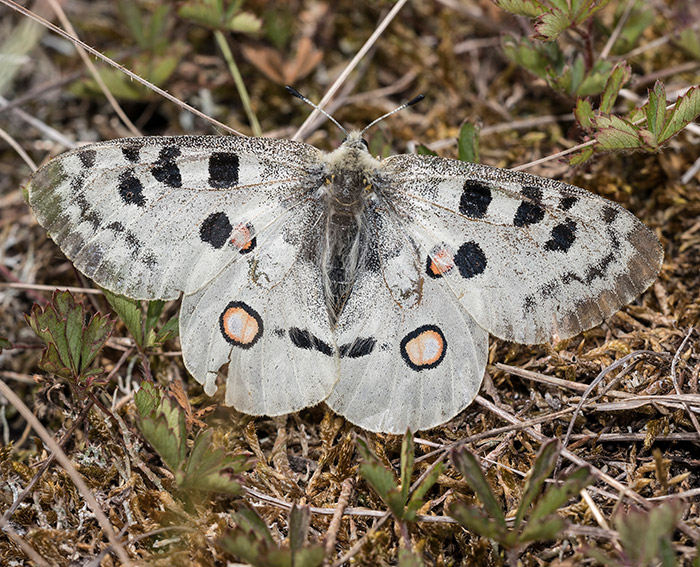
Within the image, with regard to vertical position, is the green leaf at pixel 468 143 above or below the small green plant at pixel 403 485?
above

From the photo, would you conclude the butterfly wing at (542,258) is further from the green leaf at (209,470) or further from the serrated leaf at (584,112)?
the green leaf at (209,470)

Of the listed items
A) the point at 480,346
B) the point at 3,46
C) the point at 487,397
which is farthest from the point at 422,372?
the point at 3,46

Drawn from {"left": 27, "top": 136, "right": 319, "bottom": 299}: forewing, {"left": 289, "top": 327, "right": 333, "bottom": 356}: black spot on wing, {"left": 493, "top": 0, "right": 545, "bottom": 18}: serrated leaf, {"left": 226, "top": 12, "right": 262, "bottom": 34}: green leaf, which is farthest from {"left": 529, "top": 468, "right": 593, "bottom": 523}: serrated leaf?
{"left": 226, "top": 12, "right": 262, "bottom": 34}: green leaf

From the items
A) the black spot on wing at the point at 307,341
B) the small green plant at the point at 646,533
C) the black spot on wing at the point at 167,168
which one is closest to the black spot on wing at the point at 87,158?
the black spot on wing at the point at 167,168

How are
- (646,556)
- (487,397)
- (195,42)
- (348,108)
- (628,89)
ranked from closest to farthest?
(646,556) < (487,397) < (628,89) < (348,108) < (195,42)

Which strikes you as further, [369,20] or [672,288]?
[369,20]

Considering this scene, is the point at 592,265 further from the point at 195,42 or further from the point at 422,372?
the point at 195,42

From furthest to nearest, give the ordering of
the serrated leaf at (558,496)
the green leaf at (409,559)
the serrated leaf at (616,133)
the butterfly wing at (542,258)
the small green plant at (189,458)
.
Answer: the serrated leaf at (616,133) → the butterfly wing at (542,258) → the small green plant at (189,458) → the green leaf at (409,559) → the serrated leaf at (558,496)

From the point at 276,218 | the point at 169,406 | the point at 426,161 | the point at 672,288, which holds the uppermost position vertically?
the point at 426,161
